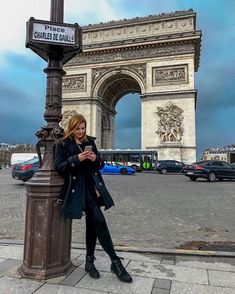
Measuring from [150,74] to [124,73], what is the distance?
3424 millimetres

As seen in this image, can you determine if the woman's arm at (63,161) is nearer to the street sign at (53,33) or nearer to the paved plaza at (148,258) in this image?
the paved plaza at (148,258)

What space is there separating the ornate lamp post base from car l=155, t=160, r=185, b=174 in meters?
25.9

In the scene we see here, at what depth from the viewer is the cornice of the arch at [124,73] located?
33938 mm

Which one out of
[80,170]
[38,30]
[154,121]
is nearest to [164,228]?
[80,170]

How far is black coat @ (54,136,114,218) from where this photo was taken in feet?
10.3

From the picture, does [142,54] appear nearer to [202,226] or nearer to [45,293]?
[202,226]

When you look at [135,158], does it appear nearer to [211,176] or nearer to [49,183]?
[211,176]

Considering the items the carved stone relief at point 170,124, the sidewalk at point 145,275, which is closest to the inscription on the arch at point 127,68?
the carved stone relief at point 170,124

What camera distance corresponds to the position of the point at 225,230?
604 centimetres

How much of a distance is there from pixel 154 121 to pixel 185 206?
936 inches

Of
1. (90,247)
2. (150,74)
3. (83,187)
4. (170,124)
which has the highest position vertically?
(150,74)

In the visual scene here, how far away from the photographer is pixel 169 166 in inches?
1132

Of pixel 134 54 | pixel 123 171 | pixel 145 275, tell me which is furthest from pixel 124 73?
pixel 145 275

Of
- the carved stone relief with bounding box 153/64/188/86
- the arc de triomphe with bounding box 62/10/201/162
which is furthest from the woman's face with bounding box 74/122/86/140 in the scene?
the carved stone relief with bounding box 153/64/188/86
